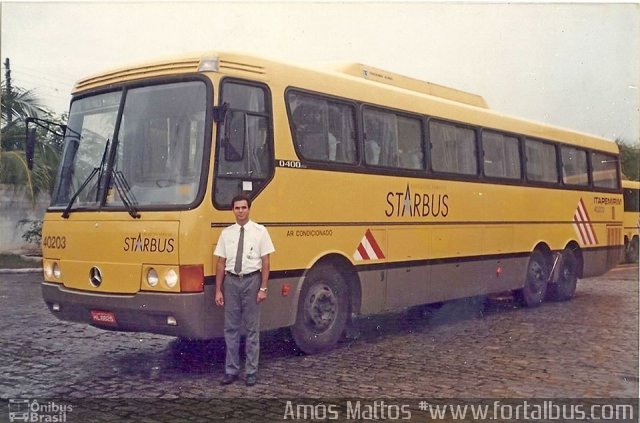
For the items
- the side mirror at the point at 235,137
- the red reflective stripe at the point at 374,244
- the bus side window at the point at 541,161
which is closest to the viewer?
the side mirror at the point at 235,137

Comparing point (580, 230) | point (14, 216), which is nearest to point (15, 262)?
point (14, 216)

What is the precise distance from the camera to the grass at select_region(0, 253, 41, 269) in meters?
19.8

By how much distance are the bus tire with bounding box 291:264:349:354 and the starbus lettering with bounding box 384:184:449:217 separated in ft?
4.38

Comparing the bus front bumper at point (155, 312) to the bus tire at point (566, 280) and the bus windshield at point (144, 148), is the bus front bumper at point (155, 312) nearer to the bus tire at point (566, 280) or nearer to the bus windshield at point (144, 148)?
the bus windshield at point (144, 148)

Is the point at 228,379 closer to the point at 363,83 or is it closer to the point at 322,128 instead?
the point at 322,128

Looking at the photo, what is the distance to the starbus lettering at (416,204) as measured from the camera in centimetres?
979

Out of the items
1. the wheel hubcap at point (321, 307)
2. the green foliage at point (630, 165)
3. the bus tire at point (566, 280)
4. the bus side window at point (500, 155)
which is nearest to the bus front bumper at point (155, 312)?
the wheel hubcap at point (321, 307)

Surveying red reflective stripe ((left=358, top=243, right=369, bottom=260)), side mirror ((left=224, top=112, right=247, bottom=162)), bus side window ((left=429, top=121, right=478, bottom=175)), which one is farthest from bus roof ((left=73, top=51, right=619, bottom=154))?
red reflective stripe ((left=358, top=243, right=369, bottom=260))

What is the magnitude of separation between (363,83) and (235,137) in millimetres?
2738

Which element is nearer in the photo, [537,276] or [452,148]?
[452,148]

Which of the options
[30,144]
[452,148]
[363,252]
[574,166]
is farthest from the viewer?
[574,166]

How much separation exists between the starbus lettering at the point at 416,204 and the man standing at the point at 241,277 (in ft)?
9.24

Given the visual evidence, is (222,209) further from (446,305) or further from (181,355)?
(446,305)

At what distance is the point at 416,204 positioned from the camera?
10242 mm
